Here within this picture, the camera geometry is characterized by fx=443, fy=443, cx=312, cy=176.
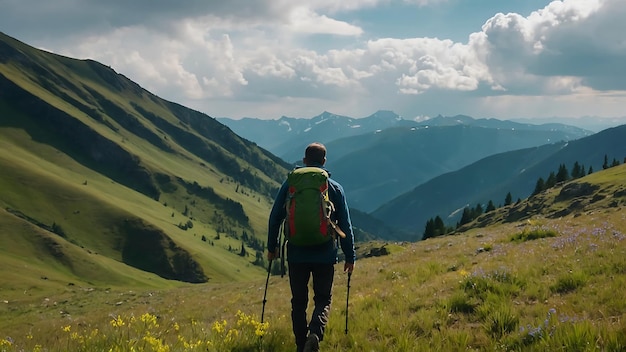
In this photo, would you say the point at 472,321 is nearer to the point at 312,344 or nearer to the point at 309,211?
the point at 312,344

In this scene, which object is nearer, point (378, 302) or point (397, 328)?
point (397, 328)

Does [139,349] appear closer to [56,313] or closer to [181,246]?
[56,313]

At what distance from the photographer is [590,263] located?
9680mm

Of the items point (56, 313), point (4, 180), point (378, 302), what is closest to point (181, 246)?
point (4, 180)

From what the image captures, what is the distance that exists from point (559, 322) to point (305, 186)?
4224 mm

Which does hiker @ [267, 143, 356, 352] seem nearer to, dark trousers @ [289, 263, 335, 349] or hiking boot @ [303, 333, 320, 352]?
dark trousers @ [289, 263, 335, 349]

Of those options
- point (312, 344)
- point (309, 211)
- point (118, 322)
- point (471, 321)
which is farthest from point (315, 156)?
point (118, 322)

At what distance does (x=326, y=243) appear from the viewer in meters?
7.83

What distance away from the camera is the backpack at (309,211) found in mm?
7480

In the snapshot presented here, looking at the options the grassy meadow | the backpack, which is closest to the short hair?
the backpack

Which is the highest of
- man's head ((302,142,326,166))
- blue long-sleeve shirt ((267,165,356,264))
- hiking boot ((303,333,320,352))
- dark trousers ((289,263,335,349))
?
man's head ((302,142,326,166))

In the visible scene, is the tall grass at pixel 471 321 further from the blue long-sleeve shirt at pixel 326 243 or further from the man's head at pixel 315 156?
the man's head at pixel 315 156

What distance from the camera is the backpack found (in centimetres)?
748

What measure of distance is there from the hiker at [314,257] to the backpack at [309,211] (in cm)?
4
